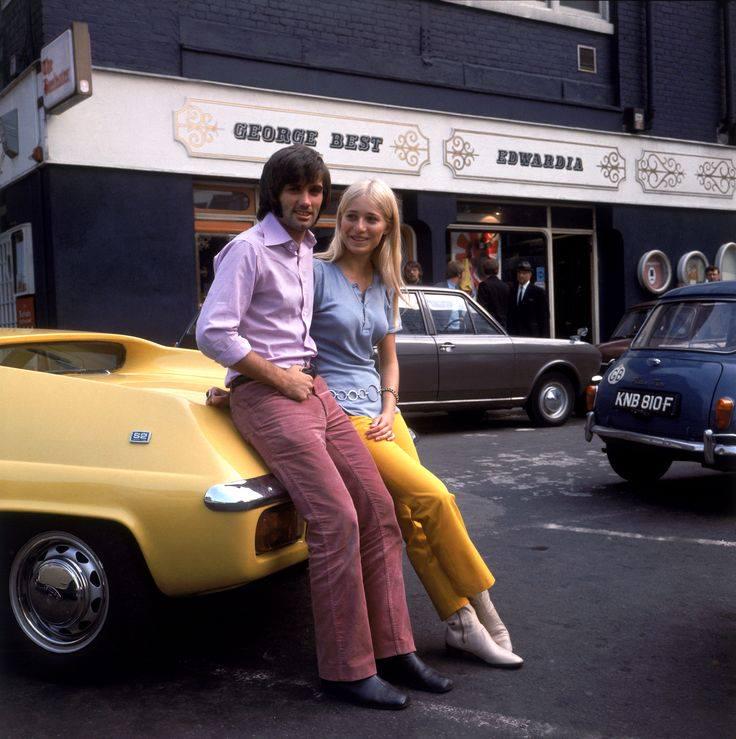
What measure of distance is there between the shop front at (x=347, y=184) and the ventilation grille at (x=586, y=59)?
1107mm

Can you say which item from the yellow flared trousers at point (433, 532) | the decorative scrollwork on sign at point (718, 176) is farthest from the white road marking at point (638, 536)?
the decorative scrollwork on sign at point (718, 176)

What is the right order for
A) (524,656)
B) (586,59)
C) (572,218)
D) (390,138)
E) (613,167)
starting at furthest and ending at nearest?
1. (572,218)
2. (613,167)
3. (586,59)
4. (390,138)
5. (524,656)

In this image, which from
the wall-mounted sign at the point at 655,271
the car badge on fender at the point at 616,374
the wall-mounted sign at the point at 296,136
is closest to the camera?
the car badge on fender at the point at 616,374

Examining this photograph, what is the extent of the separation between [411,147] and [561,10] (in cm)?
404

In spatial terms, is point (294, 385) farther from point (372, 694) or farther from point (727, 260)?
point (727, 260)

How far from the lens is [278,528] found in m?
3.24

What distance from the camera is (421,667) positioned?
319 centimetres

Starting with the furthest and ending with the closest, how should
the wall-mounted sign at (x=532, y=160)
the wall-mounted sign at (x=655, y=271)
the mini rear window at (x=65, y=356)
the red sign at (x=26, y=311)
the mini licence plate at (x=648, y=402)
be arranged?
the wall-mounted sign at (x=655, y=271), the wall-mounted sign at (x=532, y=160), the red sign at (x=26, y=311), the mini licence plate at (x=648, y=402), the mini rear window at (x=65, y=356)

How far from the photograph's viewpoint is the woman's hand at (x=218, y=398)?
133 inches

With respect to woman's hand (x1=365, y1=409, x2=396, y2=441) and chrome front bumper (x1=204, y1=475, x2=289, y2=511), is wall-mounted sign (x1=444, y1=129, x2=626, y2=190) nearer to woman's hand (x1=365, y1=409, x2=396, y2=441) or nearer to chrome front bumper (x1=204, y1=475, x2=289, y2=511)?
woman's hand (x1=365, y1=409, x2=396, y2=441)

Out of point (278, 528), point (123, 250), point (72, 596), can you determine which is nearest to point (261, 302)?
point (278, 528)

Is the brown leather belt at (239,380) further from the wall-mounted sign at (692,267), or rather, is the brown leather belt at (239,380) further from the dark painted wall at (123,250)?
the wall-mounted sign at (692,267)

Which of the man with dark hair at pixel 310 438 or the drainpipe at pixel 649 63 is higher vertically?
the drainpipe at pixel 649 63

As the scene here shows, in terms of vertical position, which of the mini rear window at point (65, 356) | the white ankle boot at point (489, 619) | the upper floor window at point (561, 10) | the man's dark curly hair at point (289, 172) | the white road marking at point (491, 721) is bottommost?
the white road marking at point (491, 721)
